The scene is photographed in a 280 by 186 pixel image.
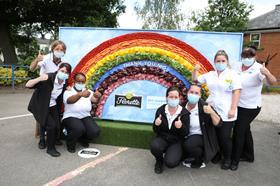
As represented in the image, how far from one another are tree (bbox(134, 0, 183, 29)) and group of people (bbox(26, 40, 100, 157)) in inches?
997

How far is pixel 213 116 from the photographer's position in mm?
3650

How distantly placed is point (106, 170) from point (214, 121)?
5.37ft

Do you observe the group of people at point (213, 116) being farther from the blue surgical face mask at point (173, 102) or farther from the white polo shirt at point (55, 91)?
the white polo shirt at point (55, 91)

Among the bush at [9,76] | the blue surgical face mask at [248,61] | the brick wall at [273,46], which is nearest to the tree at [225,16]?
the brick wall at [273,46]

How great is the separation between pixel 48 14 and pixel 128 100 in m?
12.7

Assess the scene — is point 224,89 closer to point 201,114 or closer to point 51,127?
point 201,114

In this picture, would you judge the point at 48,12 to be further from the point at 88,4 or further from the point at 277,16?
the point at 277,16

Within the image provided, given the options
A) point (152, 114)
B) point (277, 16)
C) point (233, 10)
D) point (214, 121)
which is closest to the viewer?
point (214, 121)

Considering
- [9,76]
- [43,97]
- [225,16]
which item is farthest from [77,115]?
[225,16]

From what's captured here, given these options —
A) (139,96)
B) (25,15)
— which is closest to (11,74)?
(25,15)

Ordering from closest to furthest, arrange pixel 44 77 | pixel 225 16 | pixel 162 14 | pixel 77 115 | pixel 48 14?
pixel 44 77
pixel 77 115
pixel 48 14
pixel 225 16
pixel 162 14

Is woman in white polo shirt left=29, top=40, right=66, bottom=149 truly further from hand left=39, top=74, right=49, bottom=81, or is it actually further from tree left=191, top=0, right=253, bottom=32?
tree left=191, top=0, right=253, bottom=32

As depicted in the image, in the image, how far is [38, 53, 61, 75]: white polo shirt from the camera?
4.32 metres

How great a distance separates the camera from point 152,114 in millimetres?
4906
